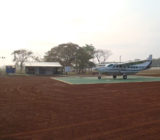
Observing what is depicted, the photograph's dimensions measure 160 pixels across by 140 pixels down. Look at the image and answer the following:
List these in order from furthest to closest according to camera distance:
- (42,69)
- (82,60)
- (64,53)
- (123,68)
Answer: (82,60)
(64,53)
(42,69)
(123,68)

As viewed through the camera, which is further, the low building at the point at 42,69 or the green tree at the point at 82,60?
the green tree at the point at 82,60

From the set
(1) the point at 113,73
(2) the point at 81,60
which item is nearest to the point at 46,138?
(1) the point at 113,73

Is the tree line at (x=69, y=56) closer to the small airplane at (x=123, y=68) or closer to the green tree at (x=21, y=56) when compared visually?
the green tree at (x=21, y=56)

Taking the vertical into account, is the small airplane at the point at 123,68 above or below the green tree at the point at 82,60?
below

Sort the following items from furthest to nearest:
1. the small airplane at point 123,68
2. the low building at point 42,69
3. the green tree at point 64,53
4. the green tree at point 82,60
Answer: 1. the green tree at point 82,60
2. the green tree at point 64,53
3. the low building at point 42,69
4. the small airplane at point 123,68

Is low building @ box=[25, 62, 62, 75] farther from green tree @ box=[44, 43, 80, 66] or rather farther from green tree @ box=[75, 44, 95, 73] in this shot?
green tree @ box=[75, 44, 95, 73]

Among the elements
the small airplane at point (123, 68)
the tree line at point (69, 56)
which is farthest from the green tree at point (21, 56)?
the small airplane at point (123, 68)

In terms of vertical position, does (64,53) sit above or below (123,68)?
above

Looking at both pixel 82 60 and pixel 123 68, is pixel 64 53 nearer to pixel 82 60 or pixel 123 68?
pixel 82 60

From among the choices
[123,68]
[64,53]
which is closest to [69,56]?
[64,53]

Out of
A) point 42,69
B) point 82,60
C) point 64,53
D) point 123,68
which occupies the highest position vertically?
point 64,53

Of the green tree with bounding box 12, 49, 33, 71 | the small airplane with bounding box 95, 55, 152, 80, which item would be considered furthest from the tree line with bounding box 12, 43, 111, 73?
the small airplane with bounding box 95, 55, 152, 80

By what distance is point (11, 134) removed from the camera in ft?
14.9

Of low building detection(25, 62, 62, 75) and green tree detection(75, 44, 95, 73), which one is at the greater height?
green tree detection(75, 44, 95, 73)
